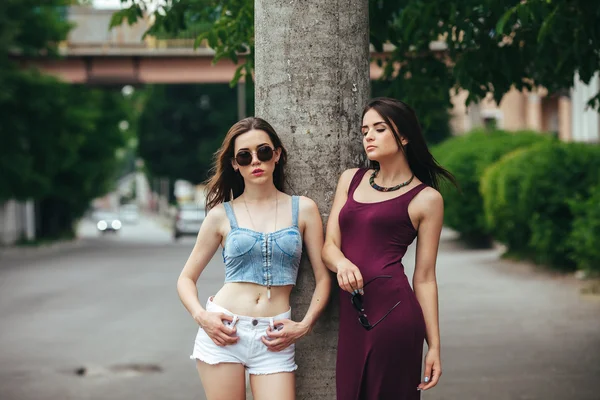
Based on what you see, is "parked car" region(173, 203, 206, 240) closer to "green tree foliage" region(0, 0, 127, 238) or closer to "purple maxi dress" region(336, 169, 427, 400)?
"green tree foliage" region(0, 0, 127, 238)

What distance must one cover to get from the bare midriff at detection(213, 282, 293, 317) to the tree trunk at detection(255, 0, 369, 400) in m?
0.27

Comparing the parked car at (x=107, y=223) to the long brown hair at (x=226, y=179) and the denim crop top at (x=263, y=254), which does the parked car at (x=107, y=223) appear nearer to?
the long brown hair at (x=226, y=179)

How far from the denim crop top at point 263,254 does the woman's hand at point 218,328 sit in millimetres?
154

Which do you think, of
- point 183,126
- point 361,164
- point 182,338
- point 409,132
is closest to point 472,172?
point 182,338

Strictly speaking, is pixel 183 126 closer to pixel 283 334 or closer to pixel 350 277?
pixel 283 334

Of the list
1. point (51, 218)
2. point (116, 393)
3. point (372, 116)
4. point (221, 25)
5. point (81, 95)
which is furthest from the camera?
point (51, 218)

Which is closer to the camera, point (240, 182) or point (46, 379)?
point (240, 182)

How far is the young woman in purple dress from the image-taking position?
12.1ft

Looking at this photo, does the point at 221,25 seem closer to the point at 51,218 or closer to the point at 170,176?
the point at 51,218

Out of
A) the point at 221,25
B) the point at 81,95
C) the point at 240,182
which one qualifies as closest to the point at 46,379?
the point at 221,25

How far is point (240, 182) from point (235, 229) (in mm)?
318

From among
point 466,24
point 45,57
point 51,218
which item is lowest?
point 51,218

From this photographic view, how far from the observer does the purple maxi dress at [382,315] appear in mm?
3684

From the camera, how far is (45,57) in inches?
1500
